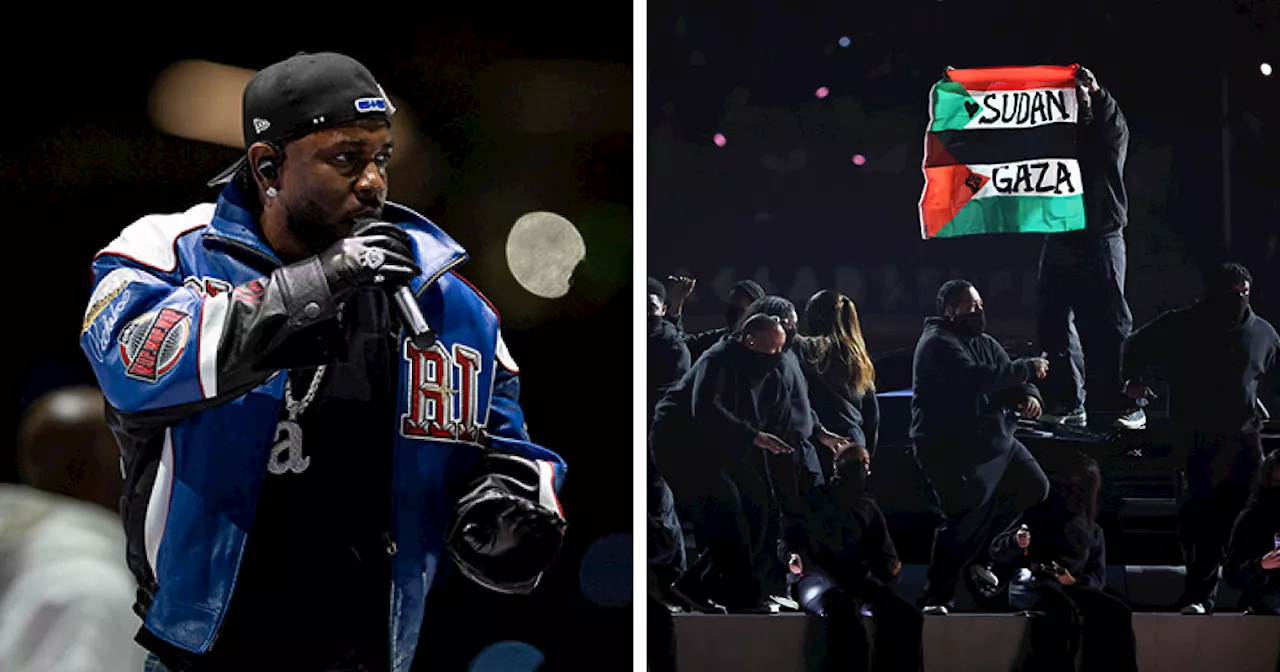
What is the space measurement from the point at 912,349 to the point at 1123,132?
89 cm

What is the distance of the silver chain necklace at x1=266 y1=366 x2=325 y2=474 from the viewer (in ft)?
8.64

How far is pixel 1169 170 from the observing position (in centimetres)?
342

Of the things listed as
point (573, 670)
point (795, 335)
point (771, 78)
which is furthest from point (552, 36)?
point (573, 670)

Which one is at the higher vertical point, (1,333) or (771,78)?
(771,78)

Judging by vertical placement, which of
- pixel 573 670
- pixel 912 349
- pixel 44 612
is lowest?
pixel 573 670

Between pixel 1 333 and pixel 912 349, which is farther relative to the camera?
pixel 912 349

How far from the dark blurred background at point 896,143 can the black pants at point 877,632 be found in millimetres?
629

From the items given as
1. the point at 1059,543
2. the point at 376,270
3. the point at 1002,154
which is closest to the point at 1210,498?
the point at 1059,543

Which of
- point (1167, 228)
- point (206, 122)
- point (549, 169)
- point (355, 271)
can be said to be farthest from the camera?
point (1167, 228)

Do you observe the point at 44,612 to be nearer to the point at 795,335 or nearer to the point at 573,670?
the point at 573,670

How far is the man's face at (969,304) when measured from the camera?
3.46m

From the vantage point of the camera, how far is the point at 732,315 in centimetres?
348

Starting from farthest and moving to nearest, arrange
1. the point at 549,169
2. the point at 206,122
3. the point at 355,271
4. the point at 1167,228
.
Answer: the point at 1167,228
the point at 549,169
the point at 206,122
the point at 355,271

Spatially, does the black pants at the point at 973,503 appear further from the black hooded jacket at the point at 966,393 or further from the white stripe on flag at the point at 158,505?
the white stripe on flag at the point at 158,505
